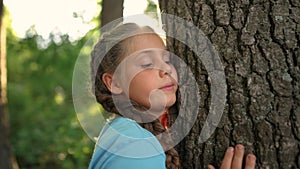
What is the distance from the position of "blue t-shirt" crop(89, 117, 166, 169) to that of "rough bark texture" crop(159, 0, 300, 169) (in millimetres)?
295

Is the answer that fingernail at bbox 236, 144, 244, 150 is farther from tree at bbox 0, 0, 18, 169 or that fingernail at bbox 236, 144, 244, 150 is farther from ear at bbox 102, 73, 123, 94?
tree at bbox 0, 0, 18, 169

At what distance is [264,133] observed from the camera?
2.21m

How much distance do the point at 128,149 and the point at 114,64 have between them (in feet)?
1.48

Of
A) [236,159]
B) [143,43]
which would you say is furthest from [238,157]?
[143,43]

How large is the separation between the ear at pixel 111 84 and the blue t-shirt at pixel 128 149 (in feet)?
0.64

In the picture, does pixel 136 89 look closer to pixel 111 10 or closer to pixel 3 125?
pixel 111 10

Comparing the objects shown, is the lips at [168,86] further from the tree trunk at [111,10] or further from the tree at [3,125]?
the tree at [3,125]

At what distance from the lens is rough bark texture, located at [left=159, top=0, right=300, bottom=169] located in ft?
7.19

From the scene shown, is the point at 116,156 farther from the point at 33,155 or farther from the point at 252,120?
the point at 33,155

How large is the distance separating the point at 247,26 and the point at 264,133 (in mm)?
433

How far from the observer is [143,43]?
2.36 meters

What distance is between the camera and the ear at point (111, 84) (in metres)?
2.40

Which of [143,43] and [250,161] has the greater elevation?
[143,43]

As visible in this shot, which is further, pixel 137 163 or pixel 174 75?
pixel 174 75
